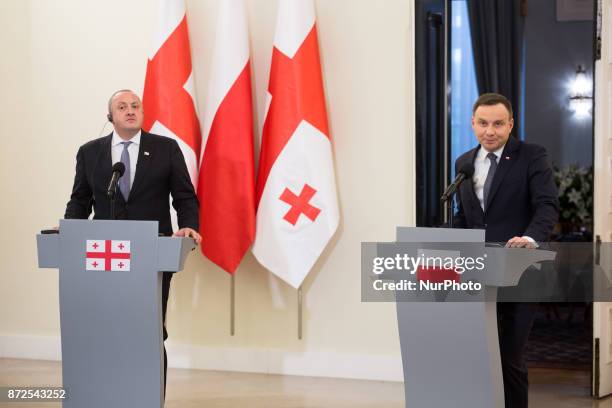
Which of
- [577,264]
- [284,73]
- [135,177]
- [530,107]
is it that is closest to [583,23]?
[530,107]

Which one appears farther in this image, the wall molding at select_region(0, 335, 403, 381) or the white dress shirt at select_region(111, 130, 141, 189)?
the wall molding at select_region(0, 335, 403, 381)

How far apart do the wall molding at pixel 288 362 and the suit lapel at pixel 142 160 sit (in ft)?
6.11

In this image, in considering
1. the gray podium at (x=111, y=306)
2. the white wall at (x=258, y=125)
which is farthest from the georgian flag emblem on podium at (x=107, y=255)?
the white wall at (x=258, y=125)

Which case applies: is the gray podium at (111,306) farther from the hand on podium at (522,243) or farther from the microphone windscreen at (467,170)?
the hand on podium at (522,243)

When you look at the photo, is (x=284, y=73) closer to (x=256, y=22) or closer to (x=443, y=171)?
(x=256, y=22)

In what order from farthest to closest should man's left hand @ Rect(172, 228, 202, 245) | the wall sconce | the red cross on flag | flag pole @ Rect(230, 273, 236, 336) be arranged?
the wall sconce → flag pole @ Rect(230, 273, 236, 336) → man's left hand @ Rect(172, 228, 202, 245) → the red cross on flag

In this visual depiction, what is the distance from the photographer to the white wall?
5.27m

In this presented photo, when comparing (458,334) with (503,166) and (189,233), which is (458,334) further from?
(189,233)

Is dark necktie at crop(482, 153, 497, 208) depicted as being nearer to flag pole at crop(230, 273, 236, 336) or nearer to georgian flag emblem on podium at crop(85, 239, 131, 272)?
georgian flag emblem on podium at crop(85, 239, 131, 272)

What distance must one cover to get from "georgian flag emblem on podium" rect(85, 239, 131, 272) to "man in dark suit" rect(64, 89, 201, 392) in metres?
0.56

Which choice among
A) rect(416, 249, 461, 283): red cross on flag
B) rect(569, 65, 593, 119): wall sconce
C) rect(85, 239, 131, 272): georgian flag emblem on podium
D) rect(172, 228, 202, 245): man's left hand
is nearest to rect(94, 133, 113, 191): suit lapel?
rect(172, 228, 202, 245): man's left hand

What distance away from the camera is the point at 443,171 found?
219 inches

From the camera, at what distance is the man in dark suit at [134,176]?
4035 mm

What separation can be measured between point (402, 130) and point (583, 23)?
191 inches
